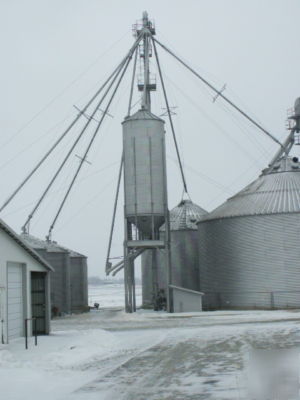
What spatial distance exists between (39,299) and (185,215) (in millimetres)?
33079

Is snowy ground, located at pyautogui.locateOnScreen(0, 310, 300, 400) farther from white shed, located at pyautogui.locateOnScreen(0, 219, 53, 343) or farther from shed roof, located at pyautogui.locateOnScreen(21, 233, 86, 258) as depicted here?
shed roof, located at pyautogui.locateOnScreen(21, 233, 86, 258)

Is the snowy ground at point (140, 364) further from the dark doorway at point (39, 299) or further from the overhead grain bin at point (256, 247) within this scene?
the overhead grain bin at point (256, 247)

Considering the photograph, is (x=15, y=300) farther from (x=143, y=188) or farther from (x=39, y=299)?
(x=143, y=188)

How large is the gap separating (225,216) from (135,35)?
18.8 metres

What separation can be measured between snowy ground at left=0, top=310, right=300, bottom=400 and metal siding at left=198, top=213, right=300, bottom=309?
57.7ft

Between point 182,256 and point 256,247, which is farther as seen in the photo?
point 182,256

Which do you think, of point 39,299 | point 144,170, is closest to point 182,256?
point 144,170

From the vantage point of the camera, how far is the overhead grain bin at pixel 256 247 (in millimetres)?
48281

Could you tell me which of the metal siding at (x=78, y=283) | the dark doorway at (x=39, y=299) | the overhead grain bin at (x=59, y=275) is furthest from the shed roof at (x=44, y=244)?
the dark doorway at (x=39, y=299)

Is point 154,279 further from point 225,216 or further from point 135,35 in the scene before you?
point 135,35

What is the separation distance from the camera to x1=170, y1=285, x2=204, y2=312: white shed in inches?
→ 1967

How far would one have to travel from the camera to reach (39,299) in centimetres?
3167

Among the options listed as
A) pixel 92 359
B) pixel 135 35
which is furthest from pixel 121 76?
pixel 92 359

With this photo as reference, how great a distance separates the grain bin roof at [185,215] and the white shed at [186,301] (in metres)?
9.98
